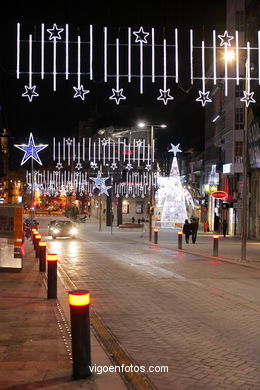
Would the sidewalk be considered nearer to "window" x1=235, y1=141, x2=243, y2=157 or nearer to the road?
the road

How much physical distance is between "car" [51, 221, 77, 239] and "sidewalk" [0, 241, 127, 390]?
27.7 meters

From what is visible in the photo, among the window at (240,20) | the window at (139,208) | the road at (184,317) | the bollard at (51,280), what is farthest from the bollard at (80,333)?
the window at (139,208)

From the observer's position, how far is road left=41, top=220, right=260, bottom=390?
276 inches

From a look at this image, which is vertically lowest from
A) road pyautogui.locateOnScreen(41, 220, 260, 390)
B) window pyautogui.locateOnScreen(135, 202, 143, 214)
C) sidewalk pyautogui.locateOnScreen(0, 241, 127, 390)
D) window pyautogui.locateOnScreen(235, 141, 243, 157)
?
road pyautogui.locateOnScreen(41, 220, 260, 390)

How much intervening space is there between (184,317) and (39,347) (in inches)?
138

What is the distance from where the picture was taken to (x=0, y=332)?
29.3 feet

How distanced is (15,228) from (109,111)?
93454 millimetres

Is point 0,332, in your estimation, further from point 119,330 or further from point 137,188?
point 137,188

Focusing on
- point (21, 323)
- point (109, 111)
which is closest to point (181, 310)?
point (21, 323)

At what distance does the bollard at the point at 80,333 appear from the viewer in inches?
262

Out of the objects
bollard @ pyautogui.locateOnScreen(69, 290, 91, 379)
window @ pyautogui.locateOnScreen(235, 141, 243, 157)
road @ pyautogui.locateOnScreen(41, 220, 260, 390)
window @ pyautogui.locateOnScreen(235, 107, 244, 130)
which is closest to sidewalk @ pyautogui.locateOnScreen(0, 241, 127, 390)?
bollard @ pyautogui.locateOnScreen(69, 290, 91, 379)

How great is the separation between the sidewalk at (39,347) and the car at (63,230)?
90.7ft

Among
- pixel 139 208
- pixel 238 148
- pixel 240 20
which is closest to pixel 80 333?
pixel 238 148

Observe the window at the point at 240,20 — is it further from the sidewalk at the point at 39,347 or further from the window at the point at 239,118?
the sidewalk at the point at 39,347
